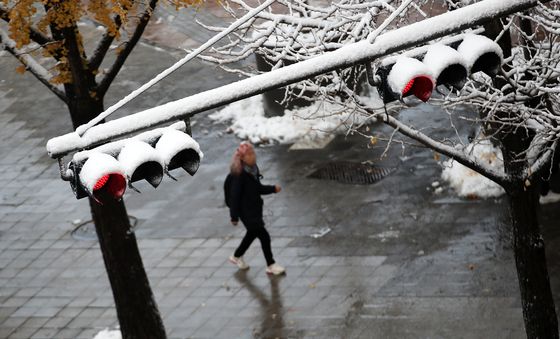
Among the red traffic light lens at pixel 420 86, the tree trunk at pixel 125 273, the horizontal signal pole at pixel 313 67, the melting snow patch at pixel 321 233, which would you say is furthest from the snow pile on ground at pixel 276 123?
the horizontal signal pole at pixel 313 67

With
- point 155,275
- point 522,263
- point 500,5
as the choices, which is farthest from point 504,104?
point 155,275

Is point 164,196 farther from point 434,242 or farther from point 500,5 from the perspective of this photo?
point 500,5

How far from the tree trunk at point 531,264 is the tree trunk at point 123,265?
3.95 metres

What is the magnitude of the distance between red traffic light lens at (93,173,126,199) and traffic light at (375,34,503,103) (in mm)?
1623

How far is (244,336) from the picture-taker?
11.7 meters

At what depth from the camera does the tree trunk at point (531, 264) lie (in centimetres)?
922

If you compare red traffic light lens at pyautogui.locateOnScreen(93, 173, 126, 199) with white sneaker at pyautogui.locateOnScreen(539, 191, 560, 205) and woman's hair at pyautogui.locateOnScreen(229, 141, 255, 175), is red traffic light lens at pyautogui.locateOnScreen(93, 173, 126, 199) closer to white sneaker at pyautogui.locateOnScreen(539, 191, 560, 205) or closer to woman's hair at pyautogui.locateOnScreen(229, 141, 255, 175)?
woman's hair at pyautogui.locateOnScreen(229, 141, 255, 175)

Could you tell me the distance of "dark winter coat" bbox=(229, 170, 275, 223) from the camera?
12.8 m

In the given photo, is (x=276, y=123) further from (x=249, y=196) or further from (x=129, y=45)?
(x=129, y=45)

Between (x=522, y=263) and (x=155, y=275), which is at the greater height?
(x=522, y=263)

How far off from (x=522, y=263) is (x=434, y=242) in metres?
3.77

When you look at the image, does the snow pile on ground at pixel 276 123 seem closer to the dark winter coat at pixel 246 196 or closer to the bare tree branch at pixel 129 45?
the dark winter coat at pixel 246 196

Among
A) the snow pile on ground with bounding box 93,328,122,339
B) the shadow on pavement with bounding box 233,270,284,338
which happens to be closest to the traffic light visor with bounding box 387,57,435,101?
the shadow on pavement with bounding box 233,270,284,338

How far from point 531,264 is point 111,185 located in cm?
469
